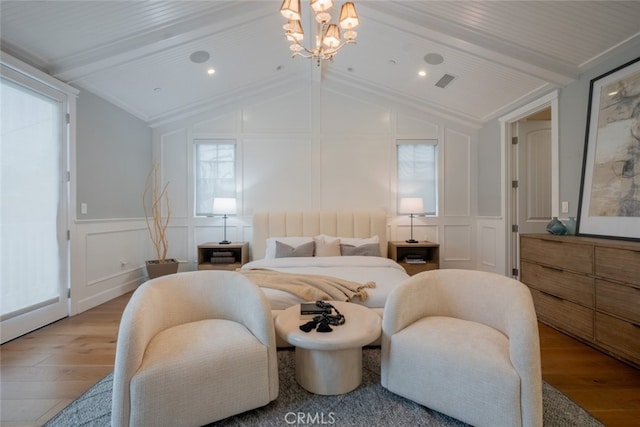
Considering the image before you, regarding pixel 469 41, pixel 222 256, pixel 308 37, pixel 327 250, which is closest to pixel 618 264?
pixel 469 41

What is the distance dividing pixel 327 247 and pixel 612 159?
2.86m

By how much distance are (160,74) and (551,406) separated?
4.63 m

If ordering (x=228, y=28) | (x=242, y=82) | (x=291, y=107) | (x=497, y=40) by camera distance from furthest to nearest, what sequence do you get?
(x=291, y=107) → (x=242, y=82) → (x=228, y=28) → (x=497, y=40)

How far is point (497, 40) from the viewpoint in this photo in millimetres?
2875

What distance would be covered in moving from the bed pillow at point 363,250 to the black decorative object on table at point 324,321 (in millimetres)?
1898

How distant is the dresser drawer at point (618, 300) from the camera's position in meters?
2.04

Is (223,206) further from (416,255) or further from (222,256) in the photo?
(416,255)

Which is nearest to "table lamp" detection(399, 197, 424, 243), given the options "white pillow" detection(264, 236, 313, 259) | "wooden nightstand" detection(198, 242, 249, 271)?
"white pillow" detection(264, 236, 313, 259)

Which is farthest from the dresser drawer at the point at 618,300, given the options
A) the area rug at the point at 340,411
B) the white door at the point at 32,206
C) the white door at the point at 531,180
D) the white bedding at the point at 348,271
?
the white door at the point at 32,206

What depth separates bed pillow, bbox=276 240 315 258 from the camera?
12.1ft

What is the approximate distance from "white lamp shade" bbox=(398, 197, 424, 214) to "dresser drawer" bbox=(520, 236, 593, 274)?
134 centimetres

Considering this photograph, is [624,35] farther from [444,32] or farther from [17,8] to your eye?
[17,8]

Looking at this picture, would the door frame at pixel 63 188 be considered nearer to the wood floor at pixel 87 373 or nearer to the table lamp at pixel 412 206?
the wood floor at pixel 87 373

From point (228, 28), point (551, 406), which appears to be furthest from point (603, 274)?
point (228, 28)
